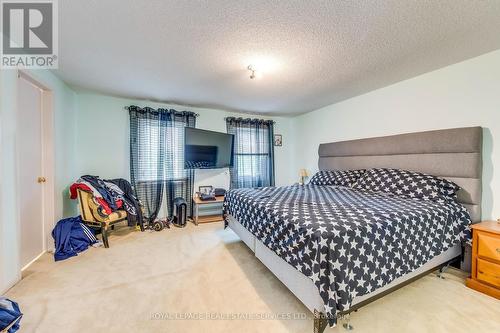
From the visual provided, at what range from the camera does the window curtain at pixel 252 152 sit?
459 centimetres

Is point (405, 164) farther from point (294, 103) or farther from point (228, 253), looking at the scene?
point (228, 253)

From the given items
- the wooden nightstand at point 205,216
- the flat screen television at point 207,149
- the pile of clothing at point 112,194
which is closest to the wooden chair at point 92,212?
the pile of clothing at point 112,194

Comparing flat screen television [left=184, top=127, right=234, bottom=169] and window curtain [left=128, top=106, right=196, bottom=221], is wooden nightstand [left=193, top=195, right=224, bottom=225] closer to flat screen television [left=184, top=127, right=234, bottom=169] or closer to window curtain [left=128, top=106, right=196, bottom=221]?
window curtain [left=128, top=106, right=196, bottom=221]

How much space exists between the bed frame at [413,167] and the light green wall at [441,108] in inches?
4.5

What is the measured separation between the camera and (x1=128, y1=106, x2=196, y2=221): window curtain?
372 centimetres

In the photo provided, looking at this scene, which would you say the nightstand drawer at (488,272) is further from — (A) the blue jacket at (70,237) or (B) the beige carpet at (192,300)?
(A) the blue jacket at (70,237)

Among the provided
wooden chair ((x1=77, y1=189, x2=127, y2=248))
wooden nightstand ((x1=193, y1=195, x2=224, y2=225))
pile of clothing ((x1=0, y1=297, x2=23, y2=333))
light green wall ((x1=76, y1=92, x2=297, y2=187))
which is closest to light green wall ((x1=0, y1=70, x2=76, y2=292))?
wooden chair ((x1=77, y1=189, x2=127, y2=248))

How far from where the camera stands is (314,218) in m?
1.59

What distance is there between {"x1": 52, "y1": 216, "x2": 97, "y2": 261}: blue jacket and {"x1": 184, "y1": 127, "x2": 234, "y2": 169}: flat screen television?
177 cm

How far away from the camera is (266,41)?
1.94 m

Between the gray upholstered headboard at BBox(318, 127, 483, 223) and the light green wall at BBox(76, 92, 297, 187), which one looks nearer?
the gray upholstered headboard at BBox(318, 127, 483, 223)

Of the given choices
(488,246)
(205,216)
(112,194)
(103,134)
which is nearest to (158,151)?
(103,134)

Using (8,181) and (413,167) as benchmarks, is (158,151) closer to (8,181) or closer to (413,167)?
(8,181)

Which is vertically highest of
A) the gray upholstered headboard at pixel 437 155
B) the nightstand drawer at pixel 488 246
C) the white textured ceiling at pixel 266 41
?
the white textured ceiling at pixel 266 41
